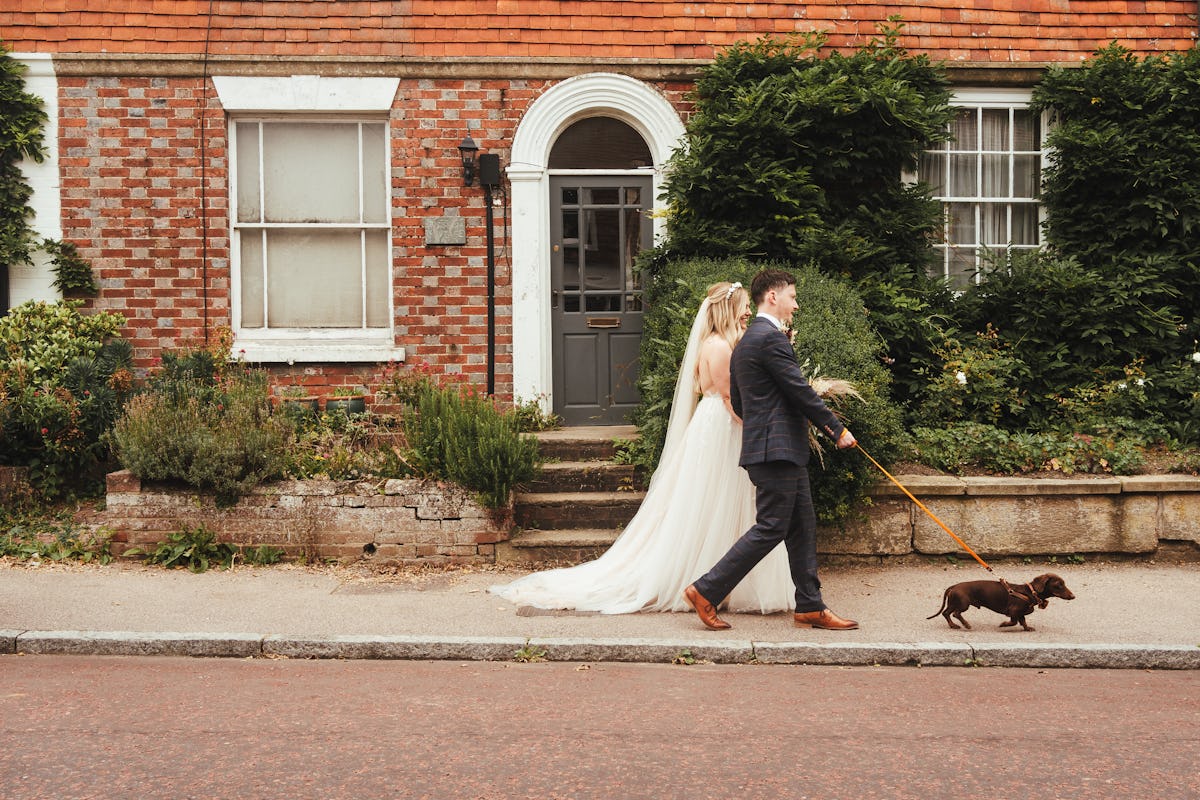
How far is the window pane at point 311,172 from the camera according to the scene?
413 inches

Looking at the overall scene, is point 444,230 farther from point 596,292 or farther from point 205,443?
point 205,443

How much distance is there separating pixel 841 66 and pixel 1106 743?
7.23 m

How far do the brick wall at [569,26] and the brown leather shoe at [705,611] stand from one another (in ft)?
19.5

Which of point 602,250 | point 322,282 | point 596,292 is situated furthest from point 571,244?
point 322,282

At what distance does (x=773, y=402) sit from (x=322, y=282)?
5763mm

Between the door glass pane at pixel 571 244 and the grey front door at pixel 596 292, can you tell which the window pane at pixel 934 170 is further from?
the door glass pane at pixel 571 244

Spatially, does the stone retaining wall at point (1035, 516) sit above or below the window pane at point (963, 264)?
below

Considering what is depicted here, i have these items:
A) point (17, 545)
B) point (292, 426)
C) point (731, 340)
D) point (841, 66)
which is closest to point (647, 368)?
point (731, 340)

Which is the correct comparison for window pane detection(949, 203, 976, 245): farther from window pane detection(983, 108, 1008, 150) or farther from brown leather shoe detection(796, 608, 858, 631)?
brown leather shoe detection(796, 608, 858, 631)

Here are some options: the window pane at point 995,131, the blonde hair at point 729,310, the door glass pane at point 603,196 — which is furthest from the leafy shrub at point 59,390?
the window pane at point 995,131

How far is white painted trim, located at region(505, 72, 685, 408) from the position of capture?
1037 centimetres

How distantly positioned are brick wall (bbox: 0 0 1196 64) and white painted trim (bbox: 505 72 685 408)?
0.36 metres

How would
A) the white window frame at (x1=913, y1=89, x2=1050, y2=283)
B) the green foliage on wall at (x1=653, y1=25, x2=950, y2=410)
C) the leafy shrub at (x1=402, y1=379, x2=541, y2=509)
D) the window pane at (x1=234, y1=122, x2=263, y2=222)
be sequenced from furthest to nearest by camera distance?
1. the white window frame at (x1=913, y1=89, x2=1050, y2=283)
2. the window pane at (x1=234, y1=122, x2=263, y2=222)
3. the green foliage on wall at (x1=653, y1=25, x2=950, y2=410)
4. the leafy shrub at (x1=402, y1=379, x2=541, y2=509)

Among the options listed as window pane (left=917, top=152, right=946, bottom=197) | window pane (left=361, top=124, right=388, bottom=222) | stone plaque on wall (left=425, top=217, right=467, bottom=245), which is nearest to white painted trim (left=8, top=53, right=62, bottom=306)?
window pane (left=361, top=124, right=388, bottom=222)
